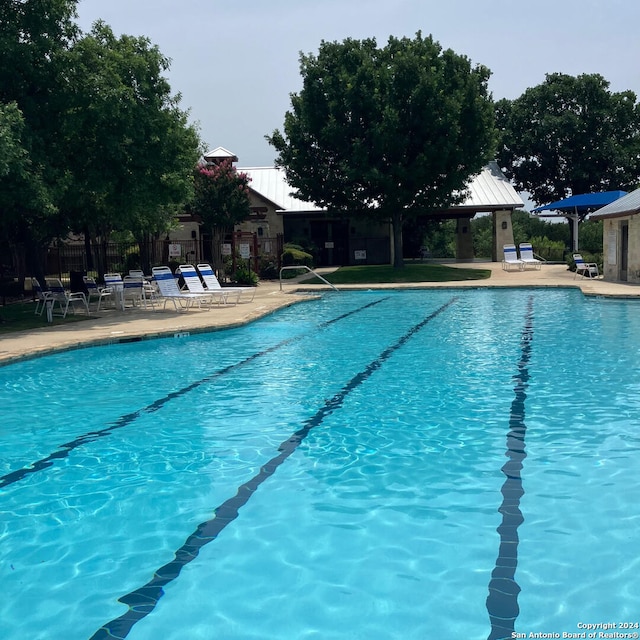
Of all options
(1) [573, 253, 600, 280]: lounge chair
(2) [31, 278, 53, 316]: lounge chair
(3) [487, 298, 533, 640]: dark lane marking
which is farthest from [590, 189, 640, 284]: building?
(2) [31, 278, 53, 316]: lounge chair

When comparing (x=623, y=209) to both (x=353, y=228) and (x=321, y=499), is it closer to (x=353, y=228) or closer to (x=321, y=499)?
(x=353, y=228)

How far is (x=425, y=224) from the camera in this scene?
137 ft

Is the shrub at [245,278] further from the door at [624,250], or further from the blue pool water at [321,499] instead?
the blue pool water at [321,499]

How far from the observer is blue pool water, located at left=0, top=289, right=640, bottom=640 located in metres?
3.91

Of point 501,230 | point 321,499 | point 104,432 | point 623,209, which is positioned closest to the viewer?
point 321,499

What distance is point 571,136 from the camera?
47781 millimetres

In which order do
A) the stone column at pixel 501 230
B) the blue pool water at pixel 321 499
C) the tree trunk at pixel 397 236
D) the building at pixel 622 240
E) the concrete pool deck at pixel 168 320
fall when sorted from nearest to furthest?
the blue pool water at pixel 321 499 → the concrete pool deck at pixel 168 320 → the building at pixel 622 240 → the tree trunk at pixel 397 236 → the stone column at pixel 501 230

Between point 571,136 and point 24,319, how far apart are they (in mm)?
41552

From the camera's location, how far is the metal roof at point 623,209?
2130 centimetres

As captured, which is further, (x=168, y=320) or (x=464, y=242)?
(x=464, y=242)

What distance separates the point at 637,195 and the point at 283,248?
52.6ft

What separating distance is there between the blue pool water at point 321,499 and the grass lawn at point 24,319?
4.43 metres

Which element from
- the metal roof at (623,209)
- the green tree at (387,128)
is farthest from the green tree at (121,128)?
the metal roof at (623,209)

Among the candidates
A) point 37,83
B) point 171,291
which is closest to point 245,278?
point 171,291
